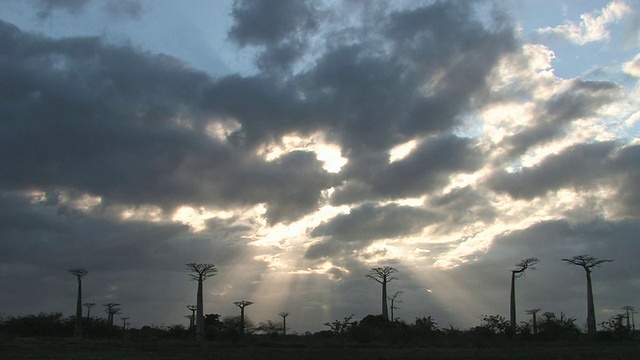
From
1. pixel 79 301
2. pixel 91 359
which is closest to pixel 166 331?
pixel 79 301

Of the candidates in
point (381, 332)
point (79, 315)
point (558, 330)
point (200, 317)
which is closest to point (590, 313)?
point (558, 330)

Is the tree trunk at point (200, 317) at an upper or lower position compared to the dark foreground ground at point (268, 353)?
upper

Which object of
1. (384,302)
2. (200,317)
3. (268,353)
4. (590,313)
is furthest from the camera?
(384,302)

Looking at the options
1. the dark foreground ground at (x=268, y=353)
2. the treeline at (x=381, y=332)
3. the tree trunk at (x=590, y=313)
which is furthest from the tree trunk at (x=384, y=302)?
the dark foreground ground at (x=268, y=353)

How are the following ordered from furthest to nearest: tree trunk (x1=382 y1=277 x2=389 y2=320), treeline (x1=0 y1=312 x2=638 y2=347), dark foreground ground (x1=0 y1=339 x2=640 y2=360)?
tree trunk (x1=382 y1=277 x2=389 y2=320)
treeline (x1=0 y1=312 x2=638 y2=347)
dark foreground ground (x1=0 y1=339 x2=640 y2=360)

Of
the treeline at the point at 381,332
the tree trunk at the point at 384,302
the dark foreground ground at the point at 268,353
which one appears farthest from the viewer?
the tree trunk at the point at 384,302

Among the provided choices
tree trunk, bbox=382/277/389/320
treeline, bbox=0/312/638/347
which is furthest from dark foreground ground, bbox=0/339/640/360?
tree trunk, bbox=382/277/389/320

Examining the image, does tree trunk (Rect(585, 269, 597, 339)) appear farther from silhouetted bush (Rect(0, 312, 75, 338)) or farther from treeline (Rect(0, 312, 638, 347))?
silhouetted bush (Rect(0, 312, 75, 338))

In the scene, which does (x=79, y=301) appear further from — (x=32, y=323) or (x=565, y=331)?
(x=565, y=331)

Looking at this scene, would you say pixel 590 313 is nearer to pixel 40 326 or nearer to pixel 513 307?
pixel 513 307

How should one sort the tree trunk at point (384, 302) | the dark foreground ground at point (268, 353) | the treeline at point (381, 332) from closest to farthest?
the dark foreground ground at point (268, 353), the treeline at point (381, 332), the tree trunk at point (384, 302)

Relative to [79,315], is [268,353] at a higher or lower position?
lower

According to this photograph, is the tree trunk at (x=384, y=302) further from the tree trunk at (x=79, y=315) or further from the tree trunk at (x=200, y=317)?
the tree trunk at (x=79, y=315)

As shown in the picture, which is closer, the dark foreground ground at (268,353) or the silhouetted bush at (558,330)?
the dark foreground ground at (268,353)
